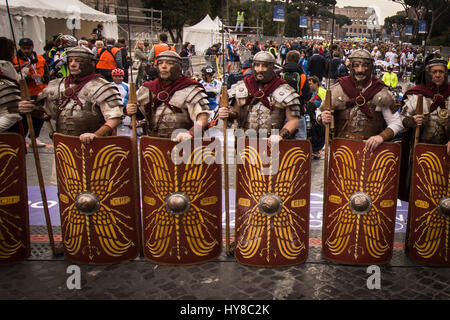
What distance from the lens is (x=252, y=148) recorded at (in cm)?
388

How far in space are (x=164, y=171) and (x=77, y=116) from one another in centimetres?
94

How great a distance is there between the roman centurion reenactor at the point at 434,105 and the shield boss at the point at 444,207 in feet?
1.90

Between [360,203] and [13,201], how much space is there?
293 cm

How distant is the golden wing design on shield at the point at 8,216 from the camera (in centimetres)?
391

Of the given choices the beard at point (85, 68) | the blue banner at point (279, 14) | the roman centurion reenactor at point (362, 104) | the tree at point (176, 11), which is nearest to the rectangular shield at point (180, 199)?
the beard at point (85, 68)

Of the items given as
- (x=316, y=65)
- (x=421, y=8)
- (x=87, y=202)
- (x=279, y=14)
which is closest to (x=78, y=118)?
(x=87, y=202)

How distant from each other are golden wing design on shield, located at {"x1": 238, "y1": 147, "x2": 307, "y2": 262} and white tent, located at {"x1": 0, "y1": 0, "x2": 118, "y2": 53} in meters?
10.6

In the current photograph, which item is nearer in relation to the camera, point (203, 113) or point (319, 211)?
point (203, 113)

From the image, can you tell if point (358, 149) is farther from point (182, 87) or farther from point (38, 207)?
point (38, 207)

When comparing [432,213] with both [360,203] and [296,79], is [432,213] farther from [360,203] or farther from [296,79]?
[296,79]

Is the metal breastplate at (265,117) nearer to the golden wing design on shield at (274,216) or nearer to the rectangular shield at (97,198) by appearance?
the golden wing design on shield at (274,216)

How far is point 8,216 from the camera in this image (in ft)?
13.2
